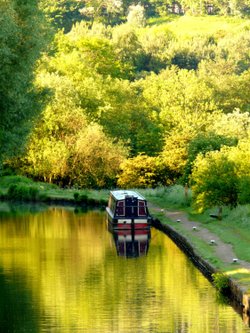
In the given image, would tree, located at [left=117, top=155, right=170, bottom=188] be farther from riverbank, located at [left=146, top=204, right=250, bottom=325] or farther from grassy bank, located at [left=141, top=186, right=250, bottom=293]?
riverbank, located at [left=146, top=204, right=250, bottom=325]

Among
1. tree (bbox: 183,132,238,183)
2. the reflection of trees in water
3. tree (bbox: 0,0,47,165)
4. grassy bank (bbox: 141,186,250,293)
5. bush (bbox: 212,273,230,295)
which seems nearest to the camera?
the reflection of trees in water

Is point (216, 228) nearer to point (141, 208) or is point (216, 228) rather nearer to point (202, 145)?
point (141, 208)

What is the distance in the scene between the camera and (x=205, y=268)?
3856cm

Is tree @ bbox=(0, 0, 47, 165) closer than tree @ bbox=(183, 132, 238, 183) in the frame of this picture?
Yes

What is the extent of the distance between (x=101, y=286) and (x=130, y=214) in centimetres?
2123

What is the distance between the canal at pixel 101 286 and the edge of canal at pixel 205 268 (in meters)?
0.34

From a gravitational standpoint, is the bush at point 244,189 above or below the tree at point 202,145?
below

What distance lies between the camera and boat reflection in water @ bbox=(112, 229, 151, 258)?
46812mm

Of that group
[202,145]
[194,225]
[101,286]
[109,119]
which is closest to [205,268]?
[101,286]

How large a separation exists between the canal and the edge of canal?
341 mm

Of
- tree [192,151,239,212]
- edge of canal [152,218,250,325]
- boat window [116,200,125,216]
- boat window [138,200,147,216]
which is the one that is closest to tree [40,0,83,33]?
boat window [116,200,125,216]

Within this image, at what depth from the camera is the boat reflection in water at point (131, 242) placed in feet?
154

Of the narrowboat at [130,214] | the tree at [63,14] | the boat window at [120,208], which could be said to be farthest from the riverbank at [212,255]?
the tree at [63,14]

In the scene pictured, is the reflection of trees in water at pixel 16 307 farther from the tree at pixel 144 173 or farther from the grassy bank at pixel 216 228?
the tree at pixel 144 173
